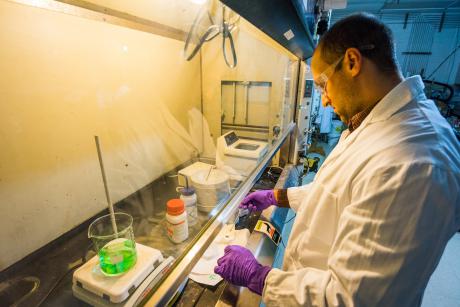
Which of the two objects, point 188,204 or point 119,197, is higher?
point 188,204

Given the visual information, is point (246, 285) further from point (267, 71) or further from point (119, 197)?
point (267, 71)

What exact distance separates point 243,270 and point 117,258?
44 centimetres

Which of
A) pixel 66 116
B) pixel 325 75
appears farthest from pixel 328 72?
pixel 66 116

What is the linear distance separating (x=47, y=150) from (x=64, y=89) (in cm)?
41

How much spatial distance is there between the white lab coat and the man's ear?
13cm

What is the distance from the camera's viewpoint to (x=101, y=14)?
5.27ft

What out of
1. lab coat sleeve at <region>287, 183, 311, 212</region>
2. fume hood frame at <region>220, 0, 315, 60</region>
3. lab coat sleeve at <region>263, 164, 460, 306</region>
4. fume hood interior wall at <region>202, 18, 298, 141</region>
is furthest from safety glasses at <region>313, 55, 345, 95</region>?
fume hood interior wall at <region>202, 18, 298, 141</region>

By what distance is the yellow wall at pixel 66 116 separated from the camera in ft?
4.15

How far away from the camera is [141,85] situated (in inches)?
81.4

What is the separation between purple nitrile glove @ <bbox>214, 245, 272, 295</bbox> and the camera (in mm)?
798

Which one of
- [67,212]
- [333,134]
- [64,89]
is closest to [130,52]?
[64,89]

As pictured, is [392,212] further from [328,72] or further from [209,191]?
[209,191]

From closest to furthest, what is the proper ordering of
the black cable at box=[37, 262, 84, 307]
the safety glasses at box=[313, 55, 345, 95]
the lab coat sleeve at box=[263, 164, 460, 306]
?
the lab coat sleeve at box=[263, 164, 460, 306], the safety glasses at box=[313, 55, 345, 95], the black cable at box=[37, 262, 84, 307]

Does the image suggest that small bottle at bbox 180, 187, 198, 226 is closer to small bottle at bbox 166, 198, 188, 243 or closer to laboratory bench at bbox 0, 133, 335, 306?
laboratory bench at bbox 0, 133, 335, 306
